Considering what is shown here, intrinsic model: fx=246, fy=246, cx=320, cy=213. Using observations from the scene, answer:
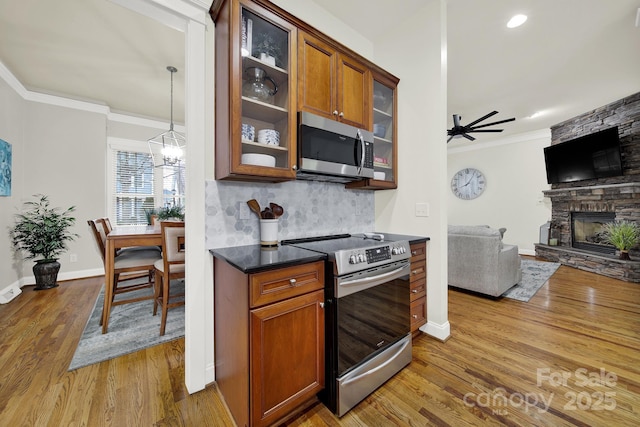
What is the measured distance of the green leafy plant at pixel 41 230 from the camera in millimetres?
3336

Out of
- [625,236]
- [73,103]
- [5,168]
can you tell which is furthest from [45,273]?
[625,236]

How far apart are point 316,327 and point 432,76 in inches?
89.3

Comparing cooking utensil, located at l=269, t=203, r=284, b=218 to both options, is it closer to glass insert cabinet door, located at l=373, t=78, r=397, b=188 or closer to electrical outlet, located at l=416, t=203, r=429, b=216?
glass insert cabinet door, located at l=373, t=78, r=397, b=188

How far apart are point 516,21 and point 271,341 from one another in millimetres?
3651

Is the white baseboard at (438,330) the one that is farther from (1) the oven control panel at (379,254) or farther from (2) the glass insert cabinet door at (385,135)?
(2) the glass insert cabinet door at (385,135)

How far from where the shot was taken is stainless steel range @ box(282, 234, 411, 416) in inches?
55.3

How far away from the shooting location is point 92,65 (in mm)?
3090

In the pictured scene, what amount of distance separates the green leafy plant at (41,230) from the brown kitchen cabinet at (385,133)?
420cm

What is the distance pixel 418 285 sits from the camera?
2.18 m

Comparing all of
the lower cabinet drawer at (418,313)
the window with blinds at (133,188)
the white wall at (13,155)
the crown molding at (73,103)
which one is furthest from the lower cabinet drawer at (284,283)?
the window with blinds at (133,188)

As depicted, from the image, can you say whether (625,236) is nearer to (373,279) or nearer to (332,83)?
(373,279)

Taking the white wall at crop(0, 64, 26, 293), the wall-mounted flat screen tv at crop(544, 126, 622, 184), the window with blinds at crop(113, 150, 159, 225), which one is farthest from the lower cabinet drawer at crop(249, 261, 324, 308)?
the wall-mounted flat screen tv at crop(544, 126, 622, 184)

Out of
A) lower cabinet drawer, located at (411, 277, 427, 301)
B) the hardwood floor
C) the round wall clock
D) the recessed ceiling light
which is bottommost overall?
the hardwood floor

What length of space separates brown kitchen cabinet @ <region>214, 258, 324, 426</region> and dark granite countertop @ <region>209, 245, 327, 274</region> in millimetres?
42
